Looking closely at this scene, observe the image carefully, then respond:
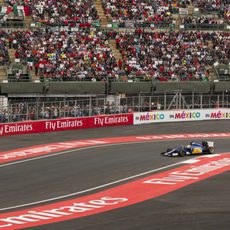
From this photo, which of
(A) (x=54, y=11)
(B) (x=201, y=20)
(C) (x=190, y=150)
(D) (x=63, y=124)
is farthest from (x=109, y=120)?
(B) (x=201, y=20)

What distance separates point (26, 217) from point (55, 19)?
34.5 m

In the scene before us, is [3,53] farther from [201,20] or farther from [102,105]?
[201,20]

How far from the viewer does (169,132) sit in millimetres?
40188

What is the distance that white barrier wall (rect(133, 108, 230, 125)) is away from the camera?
4350 cm

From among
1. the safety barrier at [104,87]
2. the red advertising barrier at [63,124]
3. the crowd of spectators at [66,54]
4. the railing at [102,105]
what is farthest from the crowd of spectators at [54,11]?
the red advertising barrier at [63,124]

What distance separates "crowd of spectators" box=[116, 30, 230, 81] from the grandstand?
8 cm

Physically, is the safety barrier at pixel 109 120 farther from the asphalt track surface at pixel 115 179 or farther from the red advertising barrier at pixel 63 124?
the asphalt track surface at pixel 115 179

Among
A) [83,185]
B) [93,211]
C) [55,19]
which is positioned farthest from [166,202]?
[55,19]

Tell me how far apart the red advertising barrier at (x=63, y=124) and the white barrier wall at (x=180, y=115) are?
97 cm

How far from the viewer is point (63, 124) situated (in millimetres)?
39188

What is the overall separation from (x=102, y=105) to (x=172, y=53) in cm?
1186

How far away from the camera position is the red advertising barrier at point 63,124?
36531 mm

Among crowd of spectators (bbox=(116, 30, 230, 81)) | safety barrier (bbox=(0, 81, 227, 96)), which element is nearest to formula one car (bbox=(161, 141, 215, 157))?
safety barrier (bbox=(0, 81, 227, 96))

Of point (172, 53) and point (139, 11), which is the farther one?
point (139, 11)
